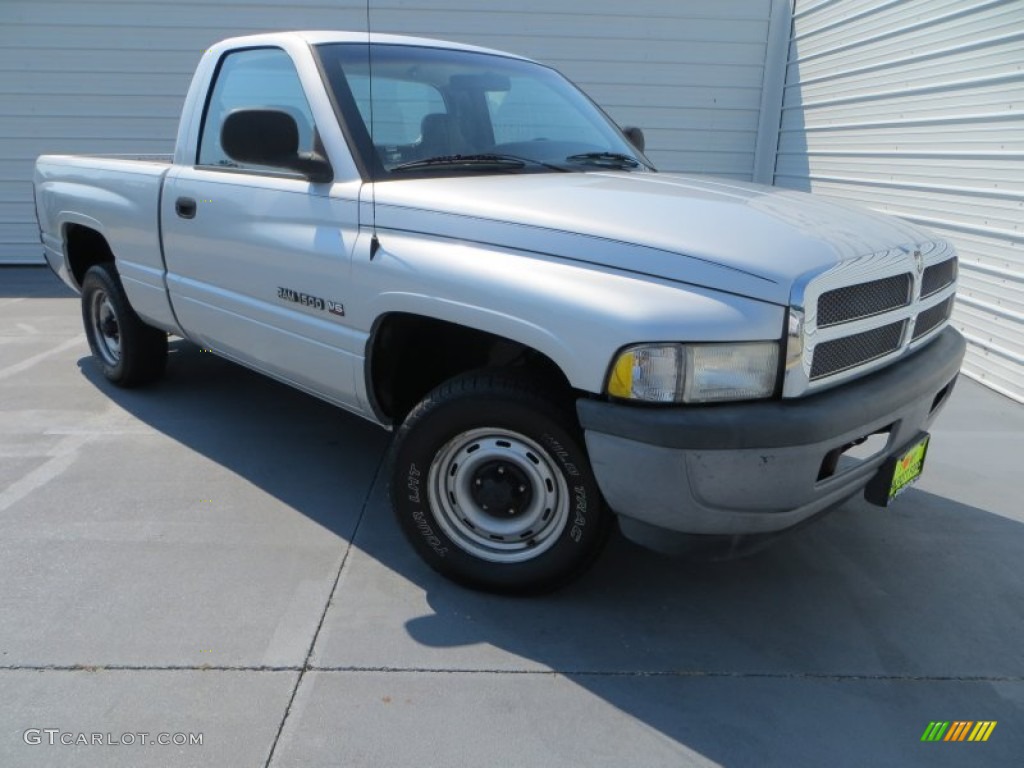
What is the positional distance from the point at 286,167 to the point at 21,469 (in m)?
2.18

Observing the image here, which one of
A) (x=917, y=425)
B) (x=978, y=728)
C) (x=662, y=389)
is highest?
(x=662, y=389)

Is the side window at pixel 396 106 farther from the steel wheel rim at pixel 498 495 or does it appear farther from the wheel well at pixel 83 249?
the wheel well at pixel 83 249

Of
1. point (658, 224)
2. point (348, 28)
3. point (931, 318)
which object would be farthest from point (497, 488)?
point (348, 28)

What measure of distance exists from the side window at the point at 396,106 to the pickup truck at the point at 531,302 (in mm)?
12

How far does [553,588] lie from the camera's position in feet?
9.37

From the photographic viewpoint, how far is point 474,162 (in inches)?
127

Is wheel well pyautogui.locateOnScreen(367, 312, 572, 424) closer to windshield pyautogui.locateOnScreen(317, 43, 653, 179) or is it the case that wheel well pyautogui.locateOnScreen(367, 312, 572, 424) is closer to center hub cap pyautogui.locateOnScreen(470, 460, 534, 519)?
center hub cap pyautogui.locateOnScreen(470, 460, 534, 519)

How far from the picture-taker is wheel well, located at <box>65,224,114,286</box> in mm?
5211

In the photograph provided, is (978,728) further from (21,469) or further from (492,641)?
(21,469)

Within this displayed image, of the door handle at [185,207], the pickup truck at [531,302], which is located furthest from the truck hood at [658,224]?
the door handle at [185,207]

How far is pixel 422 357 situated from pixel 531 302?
0.91 meters

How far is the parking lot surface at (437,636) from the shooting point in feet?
7.40

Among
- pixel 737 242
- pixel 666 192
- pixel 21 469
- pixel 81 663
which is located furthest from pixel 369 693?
pixel 21 469

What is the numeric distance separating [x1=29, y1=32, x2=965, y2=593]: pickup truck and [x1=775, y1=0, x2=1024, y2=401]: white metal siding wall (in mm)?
2630
